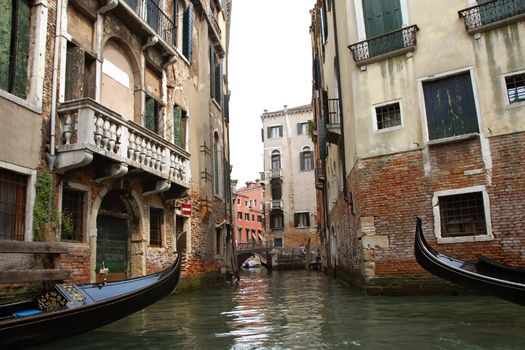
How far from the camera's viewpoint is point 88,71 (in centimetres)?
832

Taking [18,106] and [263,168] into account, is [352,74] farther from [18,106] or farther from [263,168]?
[263,168]

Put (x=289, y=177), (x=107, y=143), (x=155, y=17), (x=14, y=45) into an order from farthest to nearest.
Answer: (x=289, y=177), (x=155, y=17), (x=107, y=143), (x=14, y=45)

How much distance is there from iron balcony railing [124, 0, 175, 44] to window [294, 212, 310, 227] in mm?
24857

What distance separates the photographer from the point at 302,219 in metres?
34.9

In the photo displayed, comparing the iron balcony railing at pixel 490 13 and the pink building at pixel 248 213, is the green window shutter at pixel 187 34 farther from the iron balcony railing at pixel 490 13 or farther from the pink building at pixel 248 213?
the pink building at pixel 248 213

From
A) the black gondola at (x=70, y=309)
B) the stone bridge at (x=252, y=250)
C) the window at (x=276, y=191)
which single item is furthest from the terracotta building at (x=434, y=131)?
the window at (x=276, y=191)

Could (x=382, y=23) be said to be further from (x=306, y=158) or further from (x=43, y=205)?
(x=306, y=158)

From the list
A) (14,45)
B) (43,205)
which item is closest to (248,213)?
(43,205)

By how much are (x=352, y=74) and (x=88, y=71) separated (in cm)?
491

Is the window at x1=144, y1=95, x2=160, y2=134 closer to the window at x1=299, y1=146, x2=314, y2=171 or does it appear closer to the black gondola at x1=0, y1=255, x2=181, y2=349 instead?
the black gondola at x1=0, y1=255, x2=181, y2=349

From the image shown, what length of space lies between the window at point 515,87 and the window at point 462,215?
1592 millimetres

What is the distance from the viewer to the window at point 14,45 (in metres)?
6.31

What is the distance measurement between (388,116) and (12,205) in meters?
6.52

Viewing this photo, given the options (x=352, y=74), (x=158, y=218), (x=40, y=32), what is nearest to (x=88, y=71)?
(x=40, y=32)
